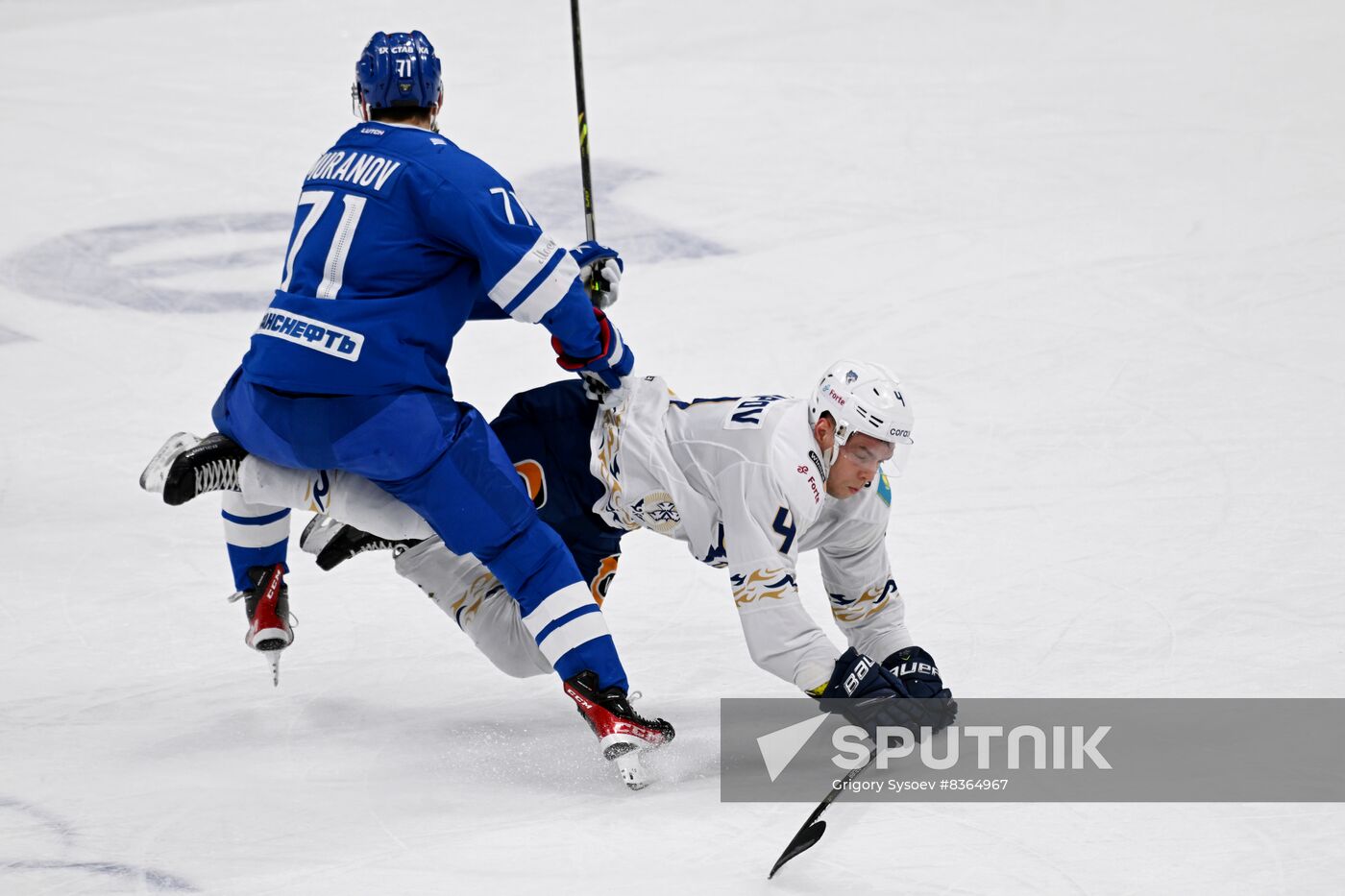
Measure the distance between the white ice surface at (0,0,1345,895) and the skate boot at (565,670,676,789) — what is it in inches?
3.2

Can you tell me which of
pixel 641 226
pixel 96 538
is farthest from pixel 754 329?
pixel 96 538

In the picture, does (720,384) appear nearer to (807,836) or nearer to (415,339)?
(415,339)

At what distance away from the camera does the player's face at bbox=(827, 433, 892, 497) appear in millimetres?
3678

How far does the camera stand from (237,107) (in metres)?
8.85

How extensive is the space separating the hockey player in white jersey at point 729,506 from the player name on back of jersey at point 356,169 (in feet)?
2.22

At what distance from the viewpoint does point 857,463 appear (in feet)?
12.1

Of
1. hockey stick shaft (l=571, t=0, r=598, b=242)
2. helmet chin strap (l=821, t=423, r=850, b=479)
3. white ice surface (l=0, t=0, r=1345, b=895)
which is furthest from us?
hockey stick shaft (l=571, t=0, r=598, b=242)

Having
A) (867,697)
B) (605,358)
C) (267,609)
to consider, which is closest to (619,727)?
(867,697)

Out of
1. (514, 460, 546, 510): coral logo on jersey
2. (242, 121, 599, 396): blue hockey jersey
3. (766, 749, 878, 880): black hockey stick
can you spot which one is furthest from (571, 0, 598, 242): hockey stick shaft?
(766, 749, 878, 880): black hockey stick

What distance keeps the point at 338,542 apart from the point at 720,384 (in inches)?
85.9

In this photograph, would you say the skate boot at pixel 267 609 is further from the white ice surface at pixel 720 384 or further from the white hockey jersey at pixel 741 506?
the white hockey jersey at pixel 741 506

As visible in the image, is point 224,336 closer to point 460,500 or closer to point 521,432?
point 521,432

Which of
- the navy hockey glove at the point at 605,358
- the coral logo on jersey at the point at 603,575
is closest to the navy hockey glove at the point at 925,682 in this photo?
the coral logo on jersey at the point at 603,575

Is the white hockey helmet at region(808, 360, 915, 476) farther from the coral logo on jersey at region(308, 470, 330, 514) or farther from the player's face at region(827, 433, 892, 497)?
the coral logo on jersey at region(308, 470, 330, 514)
